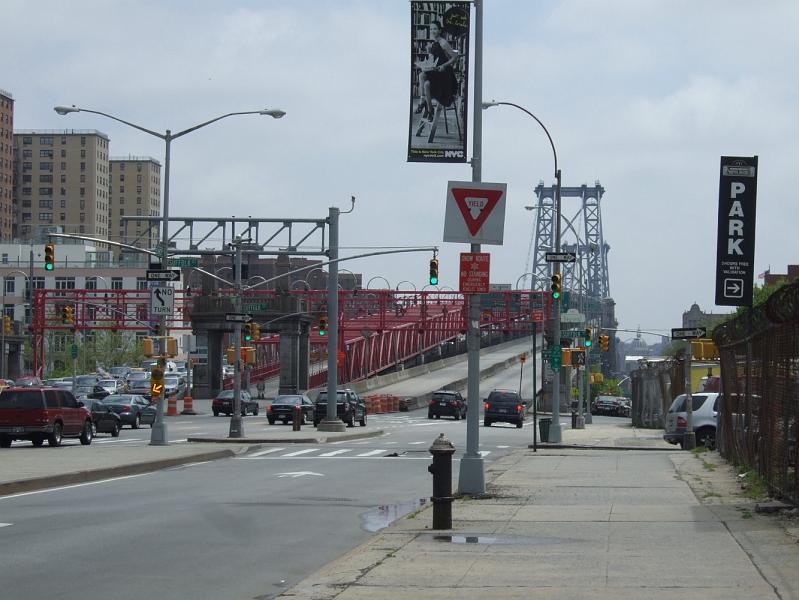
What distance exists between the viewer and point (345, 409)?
55438 millimetres

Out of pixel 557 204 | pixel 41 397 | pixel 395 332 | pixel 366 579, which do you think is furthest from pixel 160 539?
pixel 395 332

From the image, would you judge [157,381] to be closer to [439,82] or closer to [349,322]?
[439,82]

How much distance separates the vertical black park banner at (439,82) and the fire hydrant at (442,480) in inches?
233

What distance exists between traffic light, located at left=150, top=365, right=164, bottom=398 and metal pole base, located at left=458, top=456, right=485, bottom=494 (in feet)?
60.2

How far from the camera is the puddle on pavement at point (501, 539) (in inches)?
523

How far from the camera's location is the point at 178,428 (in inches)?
2092

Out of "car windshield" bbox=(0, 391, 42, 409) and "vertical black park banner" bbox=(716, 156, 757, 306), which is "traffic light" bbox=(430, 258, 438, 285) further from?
"vertical black park banner" bbox=(716, 156, 757, 306)

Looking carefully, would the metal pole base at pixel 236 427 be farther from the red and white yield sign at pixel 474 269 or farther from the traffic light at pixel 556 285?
the red and white yield sign at pixel 474 269

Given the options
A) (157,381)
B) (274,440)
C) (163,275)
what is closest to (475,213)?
(163,275)

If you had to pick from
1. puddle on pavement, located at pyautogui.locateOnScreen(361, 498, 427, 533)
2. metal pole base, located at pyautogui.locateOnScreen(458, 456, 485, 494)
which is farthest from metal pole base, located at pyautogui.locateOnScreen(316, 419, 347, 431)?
metal pole base, located at pyautogui.locateOnScreen(458, 456, 485, 494)

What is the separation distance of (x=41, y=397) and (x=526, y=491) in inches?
788

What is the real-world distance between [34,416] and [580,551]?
25.9 m

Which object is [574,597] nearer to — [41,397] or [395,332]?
[41,397]

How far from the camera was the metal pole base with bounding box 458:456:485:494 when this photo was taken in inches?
738
